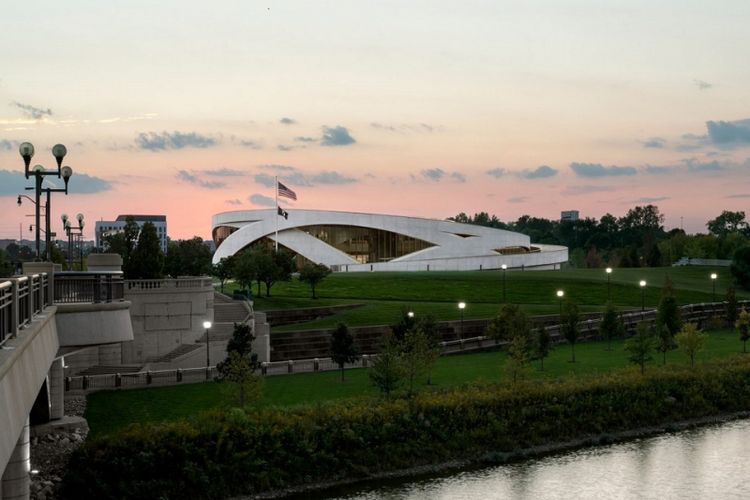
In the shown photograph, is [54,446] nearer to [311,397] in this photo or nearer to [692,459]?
[311,397]

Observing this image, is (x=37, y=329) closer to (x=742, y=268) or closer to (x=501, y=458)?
(x=501, y=458)

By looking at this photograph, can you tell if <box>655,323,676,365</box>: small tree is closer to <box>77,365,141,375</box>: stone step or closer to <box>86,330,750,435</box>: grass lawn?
<box>86,330,750,435</box>: grass lawn

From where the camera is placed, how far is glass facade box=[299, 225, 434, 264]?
117750mm

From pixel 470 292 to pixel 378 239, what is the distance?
47379 millimetres

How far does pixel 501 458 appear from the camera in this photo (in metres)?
30.5

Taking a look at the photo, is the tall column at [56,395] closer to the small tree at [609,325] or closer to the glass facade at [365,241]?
the small tree at [609,325]

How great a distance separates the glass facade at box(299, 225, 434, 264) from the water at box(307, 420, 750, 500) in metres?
86.1

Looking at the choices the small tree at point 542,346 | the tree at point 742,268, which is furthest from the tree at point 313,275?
the tree at point 742,268

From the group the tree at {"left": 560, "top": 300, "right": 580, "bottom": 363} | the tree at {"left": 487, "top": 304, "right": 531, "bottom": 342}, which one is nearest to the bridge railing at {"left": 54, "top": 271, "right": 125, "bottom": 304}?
the tree at {"left": 487, "top": 304, "right": 531, "bottom": 342}

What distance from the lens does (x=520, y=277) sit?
262ft

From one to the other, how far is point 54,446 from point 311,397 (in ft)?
36.7

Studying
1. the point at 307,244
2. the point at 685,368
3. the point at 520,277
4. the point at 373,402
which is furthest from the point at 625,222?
the point at 373,402

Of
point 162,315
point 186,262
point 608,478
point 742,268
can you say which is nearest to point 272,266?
point 162,315

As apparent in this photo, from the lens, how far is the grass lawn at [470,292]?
2402 inches
